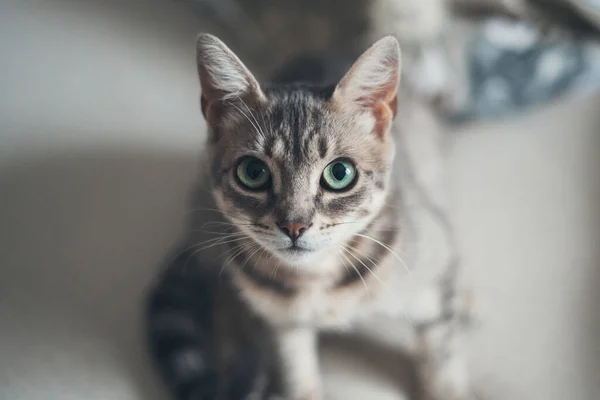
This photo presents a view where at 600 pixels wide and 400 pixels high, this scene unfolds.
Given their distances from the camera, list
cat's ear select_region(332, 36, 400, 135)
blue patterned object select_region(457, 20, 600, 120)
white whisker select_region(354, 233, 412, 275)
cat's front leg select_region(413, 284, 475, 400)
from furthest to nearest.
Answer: blue patterned object select_region(457, 20, 600, 120), cat's front leg select_region(413, 284, 475, 400), white whisker select_region(354, 233, 412, 275), cat's ear select_region(332, 36, 400, 135)

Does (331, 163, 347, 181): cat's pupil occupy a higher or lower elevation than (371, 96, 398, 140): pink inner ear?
lower

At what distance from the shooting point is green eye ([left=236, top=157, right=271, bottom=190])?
877mm

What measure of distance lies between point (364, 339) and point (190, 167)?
648 mm

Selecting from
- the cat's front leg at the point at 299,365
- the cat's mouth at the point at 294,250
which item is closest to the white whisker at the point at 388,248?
the cat's mouth at the point at 294,250

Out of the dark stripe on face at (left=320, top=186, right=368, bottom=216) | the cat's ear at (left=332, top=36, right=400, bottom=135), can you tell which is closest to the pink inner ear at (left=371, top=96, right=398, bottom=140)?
the cat's ear at (left=332, top=36, right=400, bottom=135)

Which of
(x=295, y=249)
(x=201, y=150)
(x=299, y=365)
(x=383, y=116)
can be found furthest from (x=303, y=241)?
(x=201, y=150)

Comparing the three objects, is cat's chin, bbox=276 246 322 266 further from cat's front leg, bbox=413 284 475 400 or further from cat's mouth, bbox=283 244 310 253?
cat's front leg, bbox=413 284 475 400

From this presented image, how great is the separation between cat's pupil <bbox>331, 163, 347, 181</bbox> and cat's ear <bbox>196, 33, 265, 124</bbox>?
16 centimetres

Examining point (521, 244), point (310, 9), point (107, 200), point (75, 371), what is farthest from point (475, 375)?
point (310, 9)

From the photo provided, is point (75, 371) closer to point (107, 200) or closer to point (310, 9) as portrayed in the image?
point (107, 200)

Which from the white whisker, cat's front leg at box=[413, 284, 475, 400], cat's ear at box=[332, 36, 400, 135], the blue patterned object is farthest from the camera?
the blue patterned object

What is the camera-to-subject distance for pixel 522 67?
1.43 meters

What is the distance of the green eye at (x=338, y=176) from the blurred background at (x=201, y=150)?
0.46 m

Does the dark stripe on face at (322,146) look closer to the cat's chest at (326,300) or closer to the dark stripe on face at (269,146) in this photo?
the dark stripe on face at (269,146)
